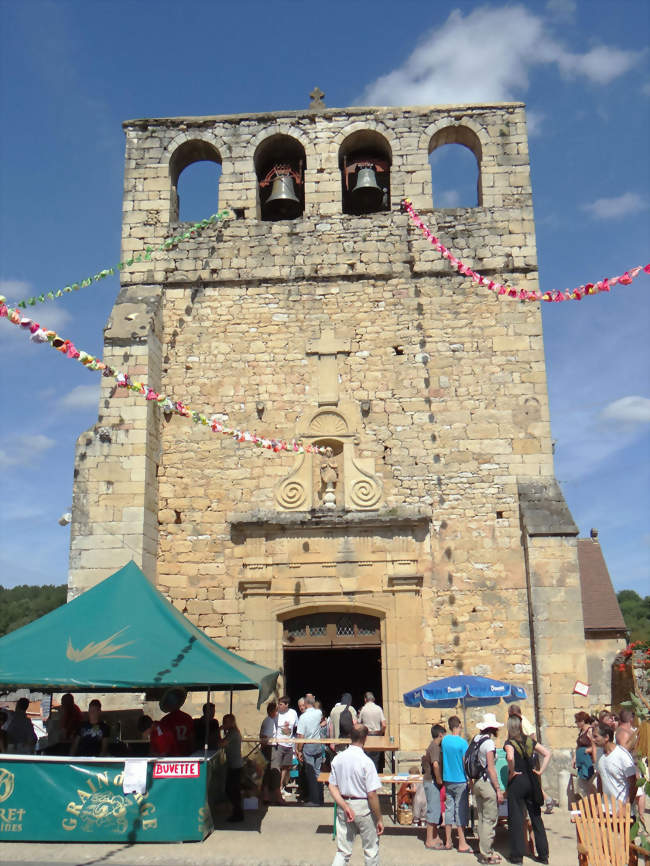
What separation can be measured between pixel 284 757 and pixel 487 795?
3.11 m

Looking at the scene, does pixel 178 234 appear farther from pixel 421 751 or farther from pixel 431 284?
pixel 421 751

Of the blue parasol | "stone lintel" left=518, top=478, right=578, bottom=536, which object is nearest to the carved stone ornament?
"stone lintel" left=518, top=478, right=578, bottom=536

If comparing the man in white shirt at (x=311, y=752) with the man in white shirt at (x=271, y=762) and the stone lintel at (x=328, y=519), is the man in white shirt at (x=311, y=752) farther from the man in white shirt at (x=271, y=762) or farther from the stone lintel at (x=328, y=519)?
the stone lintel at (x=328, y=519)

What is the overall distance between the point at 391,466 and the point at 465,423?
3.79 ft

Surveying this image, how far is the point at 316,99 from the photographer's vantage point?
12195 mm

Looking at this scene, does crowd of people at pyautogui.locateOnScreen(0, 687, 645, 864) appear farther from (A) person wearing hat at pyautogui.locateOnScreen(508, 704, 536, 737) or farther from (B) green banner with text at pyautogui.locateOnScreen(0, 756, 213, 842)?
(B) green banner with text at pyautogui.locateOnScreen(0, 756, 213, 842)

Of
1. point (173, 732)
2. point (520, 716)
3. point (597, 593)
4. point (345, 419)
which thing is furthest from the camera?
point (597, 593)

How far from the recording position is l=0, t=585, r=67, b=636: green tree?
50750mm

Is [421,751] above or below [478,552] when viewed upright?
below

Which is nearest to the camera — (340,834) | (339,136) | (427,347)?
(340,834)

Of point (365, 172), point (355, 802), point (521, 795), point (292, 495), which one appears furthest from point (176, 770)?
point (365, 172)

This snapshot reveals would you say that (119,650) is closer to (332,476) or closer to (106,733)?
(106,733)

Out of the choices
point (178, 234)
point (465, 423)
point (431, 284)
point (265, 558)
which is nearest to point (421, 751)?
point (265, 558)

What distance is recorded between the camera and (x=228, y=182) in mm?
11844
